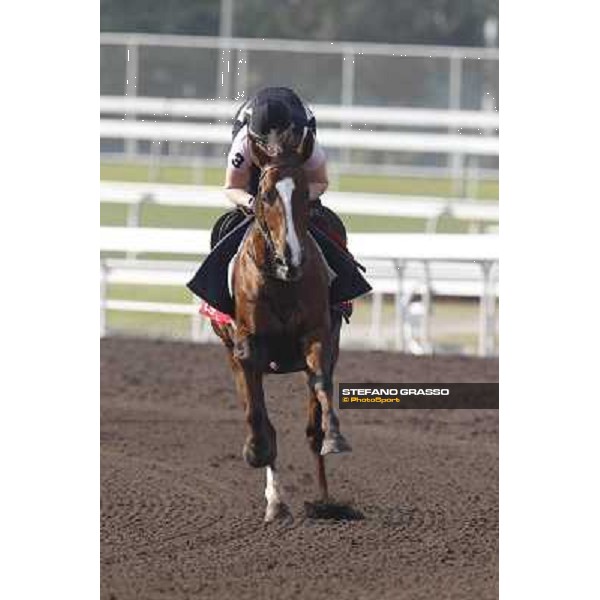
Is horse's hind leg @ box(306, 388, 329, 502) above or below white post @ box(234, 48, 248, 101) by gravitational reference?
below

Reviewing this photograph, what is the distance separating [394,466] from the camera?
30.2 feet

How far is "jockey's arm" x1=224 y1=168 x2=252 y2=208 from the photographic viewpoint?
7177mm

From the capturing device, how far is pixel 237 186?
7.27 m

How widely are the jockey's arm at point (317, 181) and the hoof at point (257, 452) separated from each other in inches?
38.0

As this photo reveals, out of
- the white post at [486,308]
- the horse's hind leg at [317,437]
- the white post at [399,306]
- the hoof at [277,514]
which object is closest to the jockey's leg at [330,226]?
the horse's hind leg at [317,437]

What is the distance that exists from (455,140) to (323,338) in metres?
13.4

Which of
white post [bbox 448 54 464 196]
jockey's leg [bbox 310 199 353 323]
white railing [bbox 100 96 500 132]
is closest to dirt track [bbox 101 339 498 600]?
jockey's leg [bbox 310 199 353 323]

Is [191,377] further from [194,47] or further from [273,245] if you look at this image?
[194,47]

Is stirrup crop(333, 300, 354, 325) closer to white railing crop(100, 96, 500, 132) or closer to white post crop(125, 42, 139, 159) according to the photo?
white railing crop(100, 96, 500, 132)

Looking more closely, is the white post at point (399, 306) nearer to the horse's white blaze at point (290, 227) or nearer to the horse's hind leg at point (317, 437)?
the horse's hind leg at point (317, 437)
